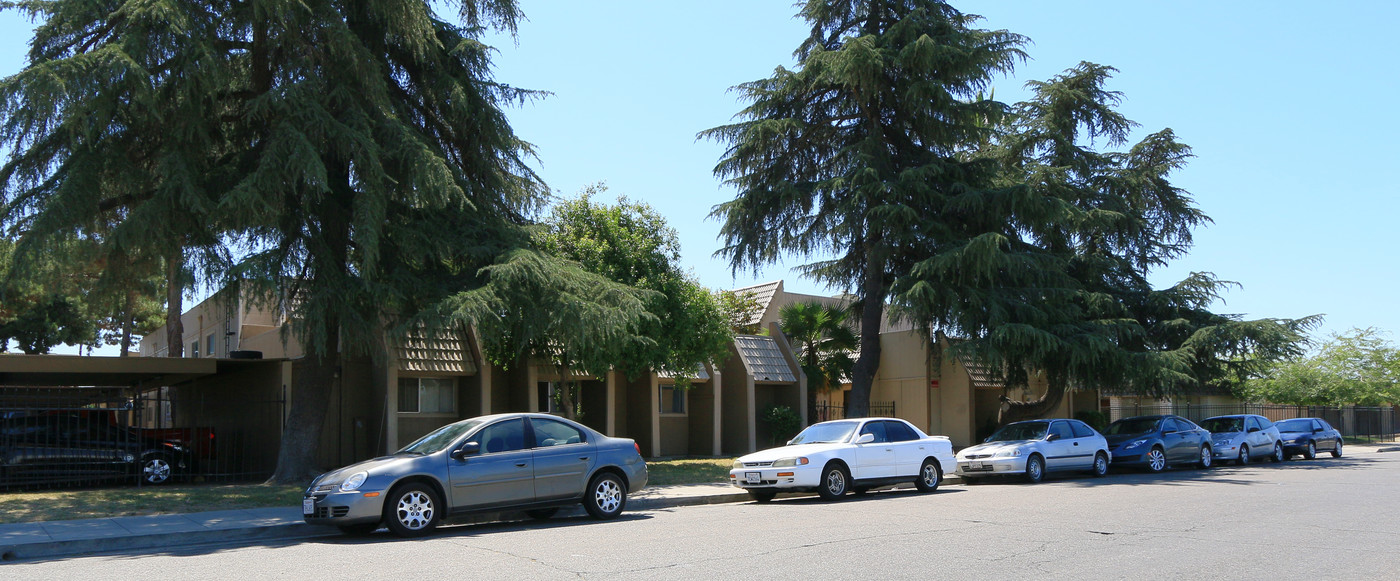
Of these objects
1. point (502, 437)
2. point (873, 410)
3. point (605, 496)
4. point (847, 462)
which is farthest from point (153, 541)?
point (873, 410)

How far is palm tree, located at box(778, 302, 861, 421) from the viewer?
29828 millimetres

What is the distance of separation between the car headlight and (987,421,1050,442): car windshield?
1379 centimetres

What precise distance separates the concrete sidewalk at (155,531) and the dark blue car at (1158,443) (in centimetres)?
1295

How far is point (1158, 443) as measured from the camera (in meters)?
22.9

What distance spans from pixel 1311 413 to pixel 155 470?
4338cm

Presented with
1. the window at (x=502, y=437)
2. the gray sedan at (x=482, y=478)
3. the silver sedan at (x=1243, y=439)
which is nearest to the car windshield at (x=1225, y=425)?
the silver sedan at (x=1243, y=439)

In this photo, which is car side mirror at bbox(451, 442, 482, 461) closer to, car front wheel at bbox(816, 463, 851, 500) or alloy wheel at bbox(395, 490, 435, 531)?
alloy wheel at bbox(395, 490, 435, 531)

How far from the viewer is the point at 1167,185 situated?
33.3 meters

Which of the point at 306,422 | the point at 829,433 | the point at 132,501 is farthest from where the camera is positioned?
the point at 306,422

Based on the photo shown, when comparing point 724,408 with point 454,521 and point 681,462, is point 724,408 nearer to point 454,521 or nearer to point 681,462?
point 681,462

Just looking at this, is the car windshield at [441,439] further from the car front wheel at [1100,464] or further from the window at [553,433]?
the car front wheel at [1100,464]

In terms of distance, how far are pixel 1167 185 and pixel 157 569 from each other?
1250 inches

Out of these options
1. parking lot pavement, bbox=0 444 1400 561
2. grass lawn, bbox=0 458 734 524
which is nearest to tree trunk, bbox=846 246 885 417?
grass lawn, bbox=0 458 734 524

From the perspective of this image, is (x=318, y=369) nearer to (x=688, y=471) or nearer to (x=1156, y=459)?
(x=688, y=471)
